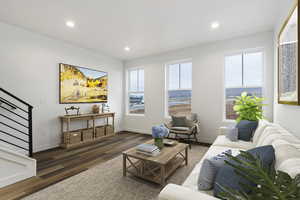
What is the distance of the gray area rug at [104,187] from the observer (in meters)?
1.76

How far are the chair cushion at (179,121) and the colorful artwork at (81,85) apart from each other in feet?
8.02

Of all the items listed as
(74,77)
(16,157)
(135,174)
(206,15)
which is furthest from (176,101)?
(16,157)

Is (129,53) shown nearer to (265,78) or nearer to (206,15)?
(206,15)

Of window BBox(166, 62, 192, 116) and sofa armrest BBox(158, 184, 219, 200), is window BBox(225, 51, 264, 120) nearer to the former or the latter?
window BBox(166, 62, 192, 116)

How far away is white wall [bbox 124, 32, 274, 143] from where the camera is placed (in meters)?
3.17

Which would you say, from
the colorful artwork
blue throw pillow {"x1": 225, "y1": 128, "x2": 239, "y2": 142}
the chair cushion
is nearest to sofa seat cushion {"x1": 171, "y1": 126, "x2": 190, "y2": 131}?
the chair cushion

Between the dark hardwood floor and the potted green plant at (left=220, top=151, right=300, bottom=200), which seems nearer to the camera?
the potted green plant at (left=220, top=151, right=300, bottom=200)

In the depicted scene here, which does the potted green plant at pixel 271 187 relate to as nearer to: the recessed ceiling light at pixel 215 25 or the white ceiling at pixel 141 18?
the white ceiling at pixel 141 18

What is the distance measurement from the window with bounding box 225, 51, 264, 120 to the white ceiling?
1.94 feet

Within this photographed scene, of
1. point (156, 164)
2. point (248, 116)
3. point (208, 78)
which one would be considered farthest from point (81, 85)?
point (248, 116)

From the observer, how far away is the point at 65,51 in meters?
3.73

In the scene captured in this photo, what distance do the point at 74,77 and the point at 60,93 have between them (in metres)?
0.58

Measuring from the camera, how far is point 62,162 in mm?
2715

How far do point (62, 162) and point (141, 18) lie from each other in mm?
3214
